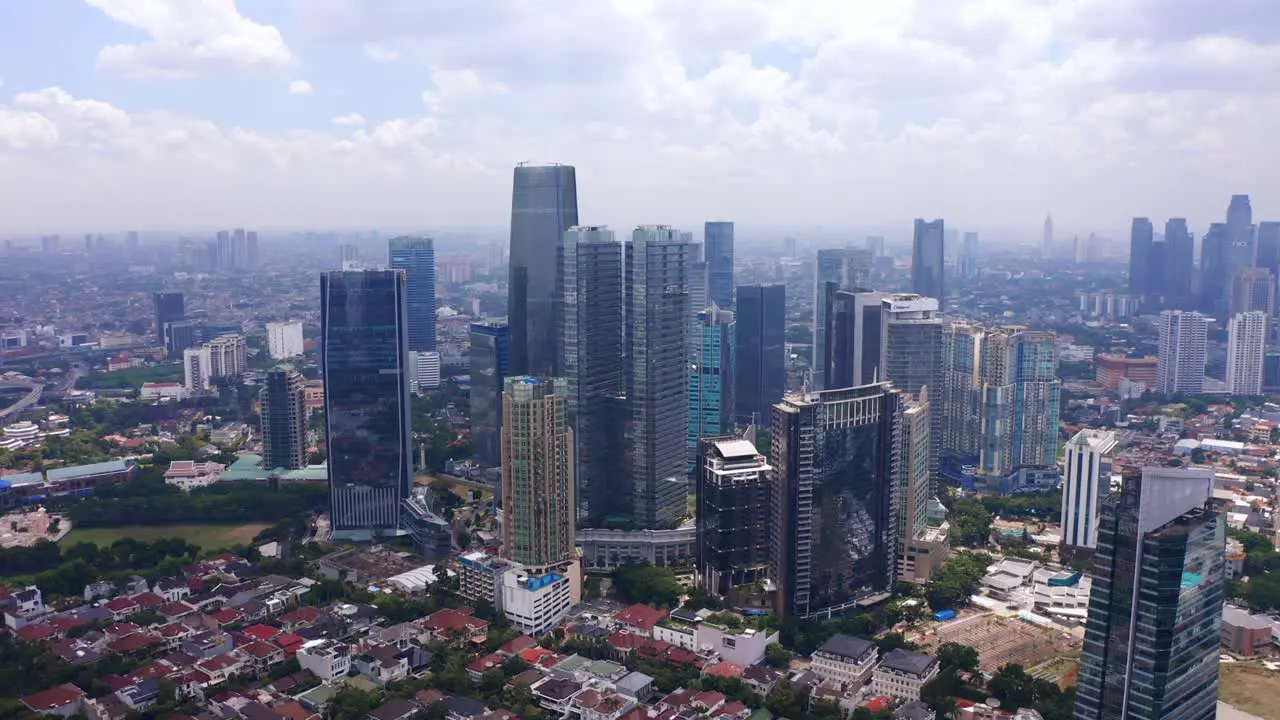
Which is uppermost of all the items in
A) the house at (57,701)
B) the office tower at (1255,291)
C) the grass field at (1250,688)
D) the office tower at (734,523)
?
the office tower at (1255,291)

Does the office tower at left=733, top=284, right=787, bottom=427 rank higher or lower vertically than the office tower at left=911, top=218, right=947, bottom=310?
lower

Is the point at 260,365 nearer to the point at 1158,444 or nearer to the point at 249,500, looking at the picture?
the point at 249,500

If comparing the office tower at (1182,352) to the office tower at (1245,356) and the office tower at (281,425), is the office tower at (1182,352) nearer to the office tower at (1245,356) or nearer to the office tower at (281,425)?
the office tower at (1245,356)

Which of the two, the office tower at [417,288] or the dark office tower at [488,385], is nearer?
the dark office tower at [488,385]

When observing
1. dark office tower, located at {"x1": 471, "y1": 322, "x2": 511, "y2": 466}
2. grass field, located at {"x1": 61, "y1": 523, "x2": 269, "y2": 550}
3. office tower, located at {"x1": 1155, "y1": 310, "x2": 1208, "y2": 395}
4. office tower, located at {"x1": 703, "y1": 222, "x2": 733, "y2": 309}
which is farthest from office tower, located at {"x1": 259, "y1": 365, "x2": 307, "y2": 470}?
office tower, located at {"x1": 1155, "y1": 310, "x2": 1208, "y2": 395}

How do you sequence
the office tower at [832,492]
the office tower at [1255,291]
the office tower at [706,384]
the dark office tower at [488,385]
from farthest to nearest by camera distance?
the office tower at [1255,291] < the dark office tower at [488,385] < the office tower at [706,384] < the office tower at [832,492]

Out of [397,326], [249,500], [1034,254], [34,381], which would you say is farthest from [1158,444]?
[1034,254]

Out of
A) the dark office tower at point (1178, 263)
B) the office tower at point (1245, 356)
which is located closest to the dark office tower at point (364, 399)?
the office tower at point (1245, 356)

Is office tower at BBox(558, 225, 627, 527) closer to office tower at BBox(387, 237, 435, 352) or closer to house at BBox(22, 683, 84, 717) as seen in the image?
house at BBox(22, 683, 84, 717)
